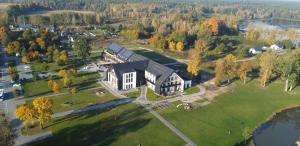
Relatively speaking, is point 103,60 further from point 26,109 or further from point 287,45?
point 287,45

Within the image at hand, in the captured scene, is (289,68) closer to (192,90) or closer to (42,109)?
(192,90)

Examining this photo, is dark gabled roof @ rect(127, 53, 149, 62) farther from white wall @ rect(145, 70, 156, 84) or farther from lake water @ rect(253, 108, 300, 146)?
lake water @ rect(253, 108, 300, 146)

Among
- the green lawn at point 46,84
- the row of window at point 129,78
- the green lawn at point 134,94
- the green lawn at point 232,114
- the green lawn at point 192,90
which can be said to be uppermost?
the row of window at point 129,78

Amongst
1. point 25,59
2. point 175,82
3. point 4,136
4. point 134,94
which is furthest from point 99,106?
point 25,59

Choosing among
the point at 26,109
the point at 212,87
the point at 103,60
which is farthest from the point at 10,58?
the point at 212,87

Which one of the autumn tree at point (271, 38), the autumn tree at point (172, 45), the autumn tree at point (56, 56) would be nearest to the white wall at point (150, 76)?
the autumn tree at point (56, 56)

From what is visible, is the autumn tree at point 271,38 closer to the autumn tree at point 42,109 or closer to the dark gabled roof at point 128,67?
the dark gabled roof at point 128,67
